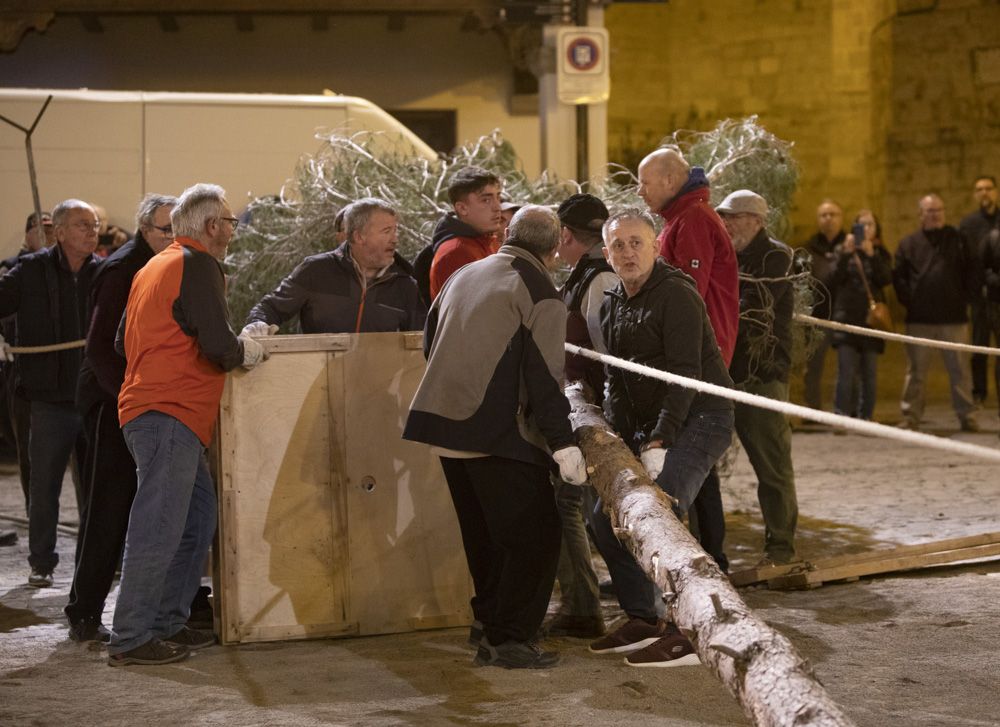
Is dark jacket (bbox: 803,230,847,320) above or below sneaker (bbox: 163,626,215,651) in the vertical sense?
above

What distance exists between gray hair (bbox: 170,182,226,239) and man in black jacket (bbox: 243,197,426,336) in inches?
30.9

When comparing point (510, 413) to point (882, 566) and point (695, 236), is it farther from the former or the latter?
point (882, 566)

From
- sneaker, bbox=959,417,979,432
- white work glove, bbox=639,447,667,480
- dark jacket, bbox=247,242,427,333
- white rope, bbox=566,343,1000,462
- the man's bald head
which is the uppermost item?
the man's bald head

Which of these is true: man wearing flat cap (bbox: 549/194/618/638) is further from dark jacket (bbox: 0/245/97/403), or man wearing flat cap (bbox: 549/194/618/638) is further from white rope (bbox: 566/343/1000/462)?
dark jacket (bbox: 0/245/97/403)

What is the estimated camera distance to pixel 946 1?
54.9ft

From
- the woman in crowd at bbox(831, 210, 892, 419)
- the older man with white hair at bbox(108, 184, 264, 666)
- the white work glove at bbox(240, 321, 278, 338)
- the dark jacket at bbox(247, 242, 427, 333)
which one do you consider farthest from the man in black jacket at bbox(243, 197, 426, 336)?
the woman in crowd at bbox(831, 210, 892, 419)

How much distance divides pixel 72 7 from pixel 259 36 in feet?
6.81

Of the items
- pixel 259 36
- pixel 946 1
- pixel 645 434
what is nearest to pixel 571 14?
pixel 259 36

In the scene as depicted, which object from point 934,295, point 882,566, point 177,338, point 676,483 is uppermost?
point 934,295

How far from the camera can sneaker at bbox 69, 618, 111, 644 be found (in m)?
5.84

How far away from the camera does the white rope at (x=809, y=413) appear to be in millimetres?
3391

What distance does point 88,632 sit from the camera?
230 inches

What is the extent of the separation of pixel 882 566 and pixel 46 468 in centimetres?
403

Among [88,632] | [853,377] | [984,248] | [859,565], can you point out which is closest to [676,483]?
[859,565]
